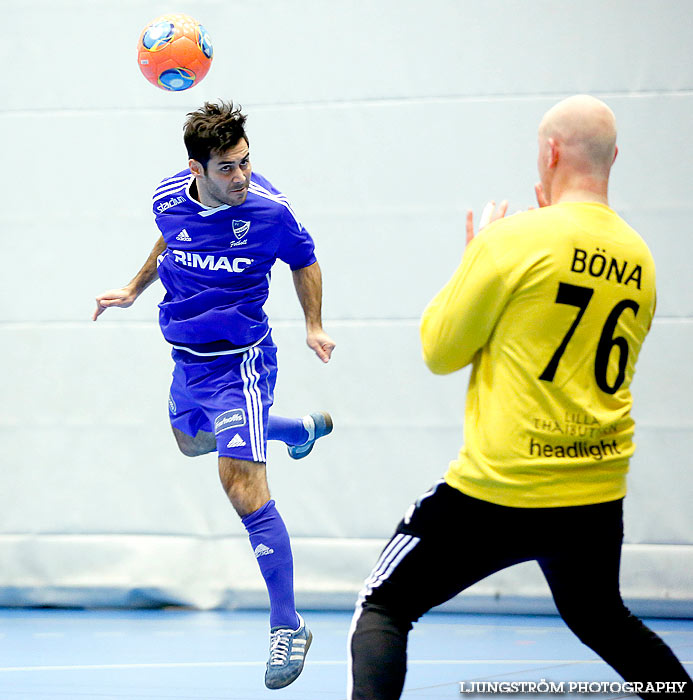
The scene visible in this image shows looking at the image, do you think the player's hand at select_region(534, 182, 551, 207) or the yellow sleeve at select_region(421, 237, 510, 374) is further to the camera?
the player's hand at select_region(534, 182, 551, 207)

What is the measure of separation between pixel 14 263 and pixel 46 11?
1.38m

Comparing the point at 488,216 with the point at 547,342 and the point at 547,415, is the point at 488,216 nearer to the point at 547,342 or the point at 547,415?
the point at 547,342

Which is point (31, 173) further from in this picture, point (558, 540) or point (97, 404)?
point (558, 540)

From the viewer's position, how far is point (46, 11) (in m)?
5.61

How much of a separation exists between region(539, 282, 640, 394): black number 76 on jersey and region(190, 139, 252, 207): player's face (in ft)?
5.92

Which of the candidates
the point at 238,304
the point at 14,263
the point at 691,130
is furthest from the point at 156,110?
the point at 691,130

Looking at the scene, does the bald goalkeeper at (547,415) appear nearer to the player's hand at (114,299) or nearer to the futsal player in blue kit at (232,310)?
the futsal player in blue kit at (232,310)

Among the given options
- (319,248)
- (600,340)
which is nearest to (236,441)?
(600,340)

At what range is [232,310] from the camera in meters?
3.68

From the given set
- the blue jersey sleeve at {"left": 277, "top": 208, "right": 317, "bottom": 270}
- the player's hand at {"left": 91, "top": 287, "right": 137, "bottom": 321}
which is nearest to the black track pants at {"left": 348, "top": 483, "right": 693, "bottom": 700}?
the blue jersey sleeve at {"left": 277, "top": 208, "right": 317, "bottom": 270}

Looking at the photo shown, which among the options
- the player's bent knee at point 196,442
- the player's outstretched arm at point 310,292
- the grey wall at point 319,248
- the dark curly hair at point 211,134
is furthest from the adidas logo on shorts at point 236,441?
the grey wall at point 319,248

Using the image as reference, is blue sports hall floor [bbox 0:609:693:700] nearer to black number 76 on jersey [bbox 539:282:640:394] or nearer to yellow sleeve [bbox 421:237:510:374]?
black number 76 on jersey [bbox 539:282:640:394]

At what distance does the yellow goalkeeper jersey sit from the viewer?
79.0 inches

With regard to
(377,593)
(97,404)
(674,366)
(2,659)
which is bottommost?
(2,659)
